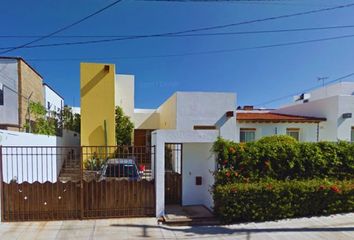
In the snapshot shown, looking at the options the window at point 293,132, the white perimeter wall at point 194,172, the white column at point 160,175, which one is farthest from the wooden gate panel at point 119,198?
the window at point 293,132

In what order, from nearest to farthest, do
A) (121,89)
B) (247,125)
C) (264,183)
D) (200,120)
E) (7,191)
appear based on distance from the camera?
(7,191) < (264,183) < (200,120) < (247,125) < (121,89)

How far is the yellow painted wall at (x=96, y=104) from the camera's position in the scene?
15766mm

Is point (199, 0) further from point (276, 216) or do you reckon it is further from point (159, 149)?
point (276, 216)

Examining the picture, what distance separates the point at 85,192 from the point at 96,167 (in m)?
2.91

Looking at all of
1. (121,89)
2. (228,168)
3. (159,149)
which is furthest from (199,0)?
(121,89)

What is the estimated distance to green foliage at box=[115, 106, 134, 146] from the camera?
17.8 m

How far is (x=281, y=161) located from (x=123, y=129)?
12094 millimetres

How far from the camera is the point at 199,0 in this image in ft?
24.9

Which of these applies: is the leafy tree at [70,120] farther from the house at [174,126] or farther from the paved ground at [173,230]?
the paved ground at [173,230]

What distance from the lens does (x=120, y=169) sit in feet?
29.0

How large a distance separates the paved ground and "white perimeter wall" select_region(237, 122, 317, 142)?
8.19m

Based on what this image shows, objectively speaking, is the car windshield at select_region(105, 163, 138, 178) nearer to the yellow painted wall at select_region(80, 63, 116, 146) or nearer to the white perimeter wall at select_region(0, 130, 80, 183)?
the white perimeter wall at select_region(0, 130, 80, 183)

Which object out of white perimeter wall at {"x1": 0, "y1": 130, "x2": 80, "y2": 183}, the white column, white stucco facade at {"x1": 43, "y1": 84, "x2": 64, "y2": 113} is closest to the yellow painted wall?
white perimeter wall at {"x1": 0, "y1": 130, "x2": 80, "y2": 183}

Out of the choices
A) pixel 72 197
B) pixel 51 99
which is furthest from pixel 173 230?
pixel 51 99
